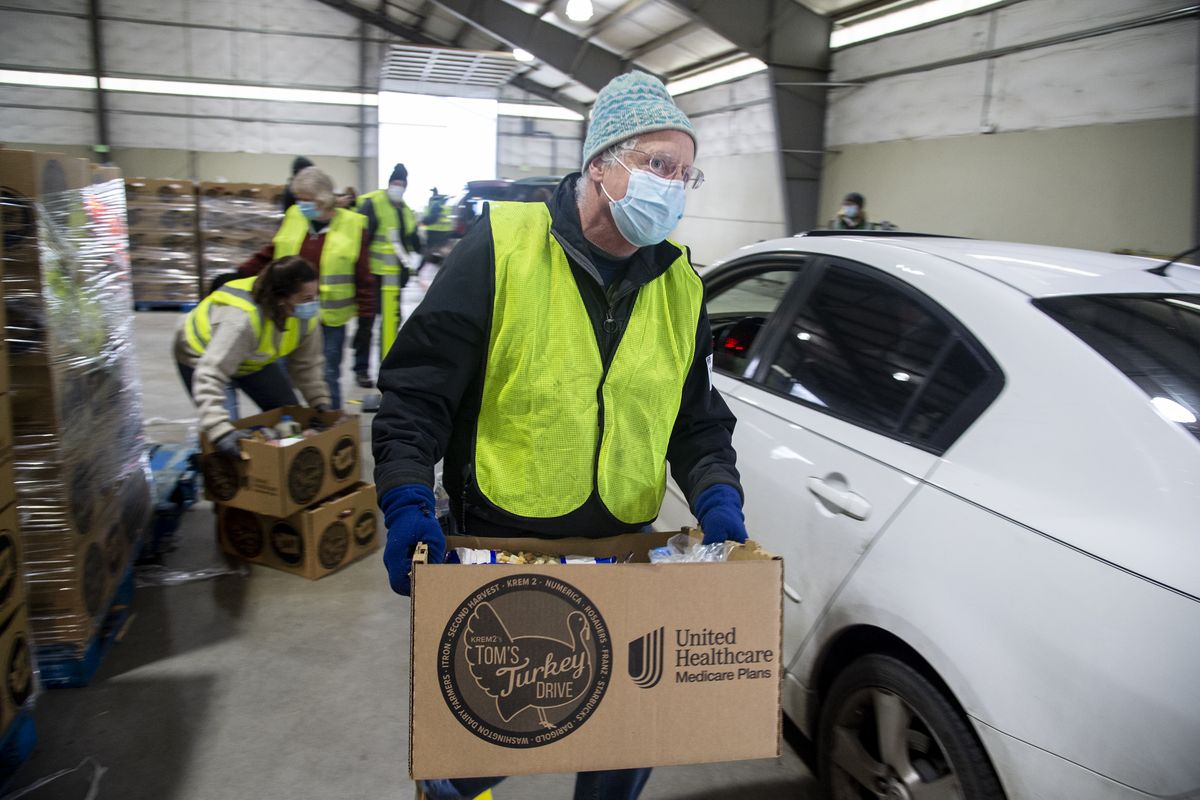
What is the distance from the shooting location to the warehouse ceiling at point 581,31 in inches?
528

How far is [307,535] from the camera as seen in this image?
138 inches

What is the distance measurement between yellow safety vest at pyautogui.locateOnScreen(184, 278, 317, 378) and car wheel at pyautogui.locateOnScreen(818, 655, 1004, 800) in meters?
2.79

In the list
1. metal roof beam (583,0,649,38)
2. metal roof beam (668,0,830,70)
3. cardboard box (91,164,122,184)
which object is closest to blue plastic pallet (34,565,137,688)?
cardboard box (91,164,122,184)

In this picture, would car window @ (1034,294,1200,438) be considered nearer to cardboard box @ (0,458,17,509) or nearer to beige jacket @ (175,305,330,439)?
cardboard box @ (0,458,17,509)

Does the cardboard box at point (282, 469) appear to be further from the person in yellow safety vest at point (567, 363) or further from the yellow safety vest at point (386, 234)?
the yellow safety vest at point (386, 234)

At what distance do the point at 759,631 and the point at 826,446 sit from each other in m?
0.97

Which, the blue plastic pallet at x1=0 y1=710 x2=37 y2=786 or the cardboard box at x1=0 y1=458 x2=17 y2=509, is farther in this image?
the blue plastic pallet at x1=0 y1=710 x2=37 y2=786

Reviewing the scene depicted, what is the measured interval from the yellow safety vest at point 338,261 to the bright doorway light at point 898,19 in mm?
7492

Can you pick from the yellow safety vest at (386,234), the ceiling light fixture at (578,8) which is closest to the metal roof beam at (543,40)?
the ceiling light fixture at (578,8)

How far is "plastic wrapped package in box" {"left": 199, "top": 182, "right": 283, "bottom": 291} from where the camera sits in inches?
410

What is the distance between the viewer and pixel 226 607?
331 centimetres

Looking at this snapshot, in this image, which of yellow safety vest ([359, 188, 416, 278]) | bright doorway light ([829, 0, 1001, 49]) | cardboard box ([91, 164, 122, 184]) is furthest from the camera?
bright doorway light ([829, 0, 1001, 49])

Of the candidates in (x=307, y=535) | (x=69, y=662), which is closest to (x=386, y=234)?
(x=307, y=535)

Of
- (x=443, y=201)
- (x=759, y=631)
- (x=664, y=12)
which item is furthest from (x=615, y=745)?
(x=664, y=12)
